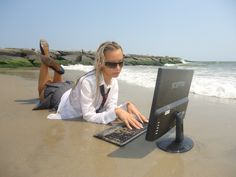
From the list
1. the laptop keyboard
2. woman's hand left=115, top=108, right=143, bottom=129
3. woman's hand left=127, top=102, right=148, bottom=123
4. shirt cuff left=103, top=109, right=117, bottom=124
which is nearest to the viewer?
the laptop keyboard

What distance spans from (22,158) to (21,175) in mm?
346

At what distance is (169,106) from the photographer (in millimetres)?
2176

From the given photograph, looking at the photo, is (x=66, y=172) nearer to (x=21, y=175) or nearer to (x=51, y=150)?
(x=21, y=175)

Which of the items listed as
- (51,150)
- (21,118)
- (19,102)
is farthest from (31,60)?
(51,150)

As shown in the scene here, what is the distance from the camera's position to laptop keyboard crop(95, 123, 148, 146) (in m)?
2.67

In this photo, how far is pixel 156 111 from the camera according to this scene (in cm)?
199

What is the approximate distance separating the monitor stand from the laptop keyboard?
0.30 m

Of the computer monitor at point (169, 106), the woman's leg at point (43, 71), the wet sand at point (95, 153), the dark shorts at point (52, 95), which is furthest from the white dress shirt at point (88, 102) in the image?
the woman's leg at point (43, 71)

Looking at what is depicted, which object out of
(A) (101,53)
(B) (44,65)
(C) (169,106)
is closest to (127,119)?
(C) (169,106)

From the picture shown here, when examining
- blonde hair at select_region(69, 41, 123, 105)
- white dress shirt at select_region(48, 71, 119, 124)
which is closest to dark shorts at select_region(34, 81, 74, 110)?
white dress shirt at select_region(48, 71, 119, 124)

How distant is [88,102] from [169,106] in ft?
4.35

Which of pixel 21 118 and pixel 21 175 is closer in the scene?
pixel 21 175

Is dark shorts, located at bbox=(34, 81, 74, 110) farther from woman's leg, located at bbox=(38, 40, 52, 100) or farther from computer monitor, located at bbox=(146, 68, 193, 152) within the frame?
computer monitor, located at bbox=(146, 68, 193, 152)

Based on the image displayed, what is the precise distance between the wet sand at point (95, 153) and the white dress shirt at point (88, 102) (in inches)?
6.2
